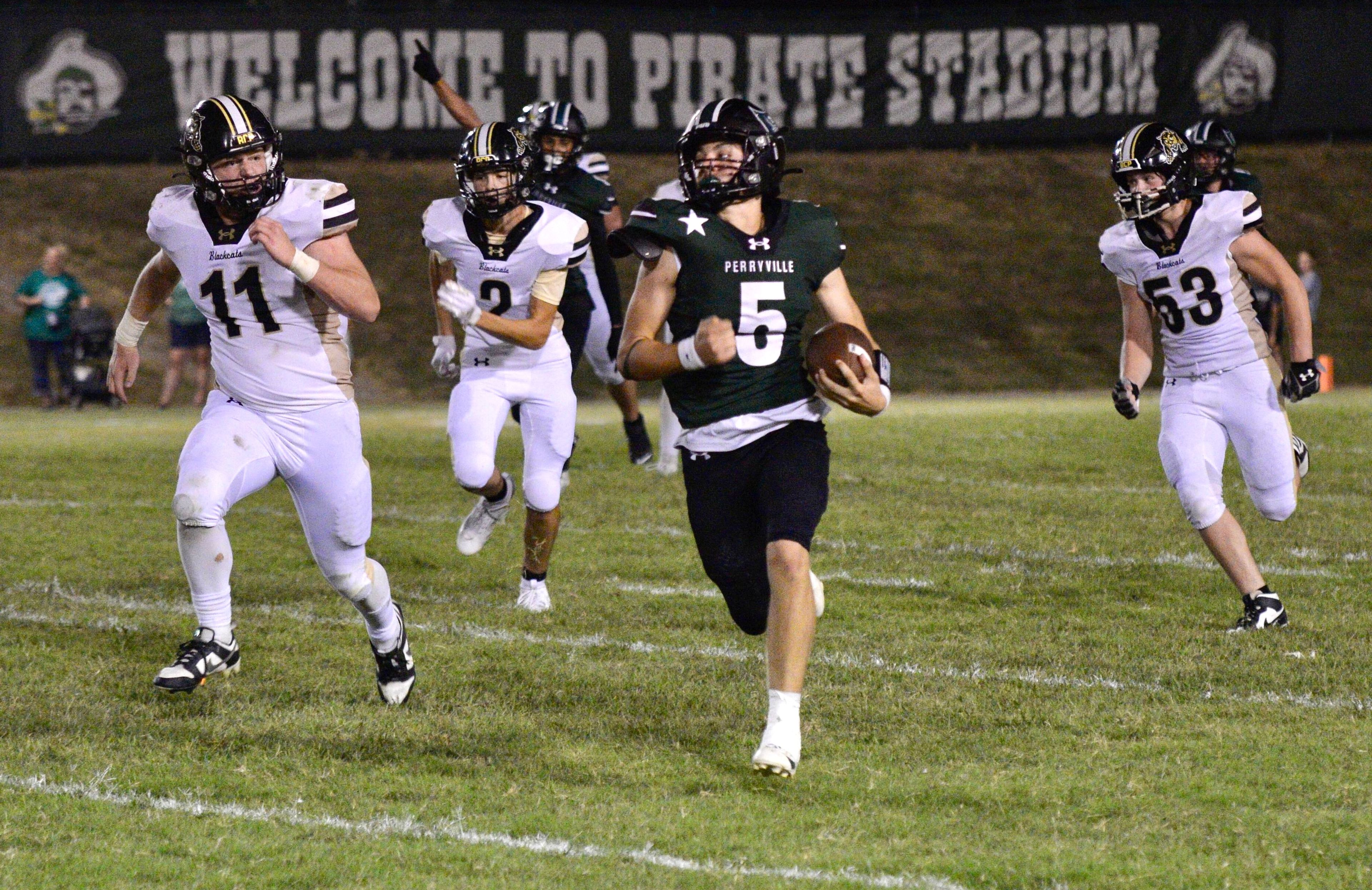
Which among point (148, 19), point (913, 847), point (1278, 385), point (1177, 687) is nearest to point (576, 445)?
point (1278, 385)

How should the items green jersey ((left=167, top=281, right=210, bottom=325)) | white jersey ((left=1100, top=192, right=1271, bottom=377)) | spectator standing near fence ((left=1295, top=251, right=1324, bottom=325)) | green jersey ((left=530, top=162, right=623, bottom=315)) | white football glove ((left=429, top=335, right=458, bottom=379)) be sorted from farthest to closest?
spectator standing near fence ((left=1295, top=251, right=1324, bottom=325)) → green jersey ((left=167, top=281, right=210, bottom=325)) → green jersey ((left=530, top=162, right=623, bottom=315)) → white football glove ((left=429, top=335, right=458, bottom=379)) → white jersey ((left=1100, top=192, right=1271, bottom=377))

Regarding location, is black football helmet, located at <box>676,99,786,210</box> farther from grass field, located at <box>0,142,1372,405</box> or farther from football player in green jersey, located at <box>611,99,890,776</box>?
grass field, located at <box>0,142,1372,405</box>

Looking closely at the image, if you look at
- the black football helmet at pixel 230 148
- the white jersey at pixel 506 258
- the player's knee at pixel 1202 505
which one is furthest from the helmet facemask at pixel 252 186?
the player's knee at pixel 1202 505

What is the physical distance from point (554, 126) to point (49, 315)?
9.25 m

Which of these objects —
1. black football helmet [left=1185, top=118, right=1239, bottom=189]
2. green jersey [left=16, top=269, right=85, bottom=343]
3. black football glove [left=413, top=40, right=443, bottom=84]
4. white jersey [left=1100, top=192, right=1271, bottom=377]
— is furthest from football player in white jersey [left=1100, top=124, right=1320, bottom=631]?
green jersey [left=16, top=269, right=85, bottom=343]

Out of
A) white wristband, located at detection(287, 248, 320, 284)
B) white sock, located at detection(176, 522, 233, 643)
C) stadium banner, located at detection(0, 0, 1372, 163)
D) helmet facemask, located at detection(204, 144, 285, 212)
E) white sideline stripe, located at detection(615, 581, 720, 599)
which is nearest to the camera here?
white wristband, located at detection(287, 248, 320, 284)

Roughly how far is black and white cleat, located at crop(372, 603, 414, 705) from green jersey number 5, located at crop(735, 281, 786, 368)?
53.5 inches

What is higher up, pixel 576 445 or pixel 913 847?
pixel 913 847

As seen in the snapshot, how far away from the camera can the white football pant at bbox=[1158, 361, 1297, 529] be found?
239 inches

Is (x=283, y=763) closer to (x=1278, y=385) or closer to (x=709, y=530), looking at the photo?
(x=709, y=530)

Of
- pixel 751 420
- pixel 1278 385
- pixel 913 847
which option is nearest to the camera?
pixel 913 847

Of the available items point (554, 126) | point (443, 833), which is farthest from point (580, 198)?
point (443, 833)

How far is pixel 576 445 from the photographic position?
11.6 metres

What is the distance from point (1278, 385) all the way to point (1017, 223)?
15.4 m
